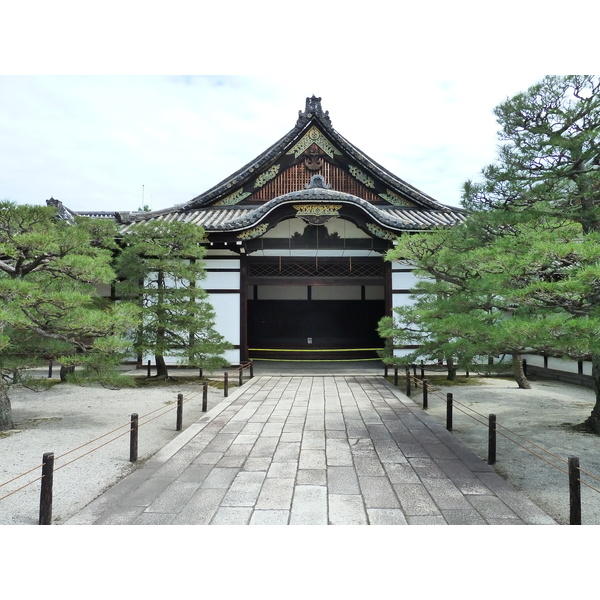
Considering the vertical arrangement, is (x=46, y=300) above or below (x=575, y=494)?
above

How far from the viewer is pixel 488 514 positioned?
3.75 m

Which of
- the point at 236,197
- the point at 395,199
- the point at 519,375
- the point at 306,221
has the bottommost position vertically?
the point at 519,375

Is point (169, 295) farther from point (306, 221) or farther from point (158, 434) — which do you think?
point (306, 221)

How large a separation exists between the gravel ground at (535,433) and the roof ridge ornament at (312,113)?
10.8 meters

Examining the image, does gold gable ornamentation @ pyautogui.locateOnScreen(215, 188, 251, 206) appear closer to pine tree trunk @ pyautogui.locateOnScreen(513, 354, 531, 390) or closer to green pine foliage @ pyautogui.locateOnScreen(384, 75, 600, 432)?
green pine foliage @ pyautogui.locateOnScreen(384, 75, 600, 432)

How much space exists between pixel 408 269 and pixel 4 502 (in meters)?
11.9

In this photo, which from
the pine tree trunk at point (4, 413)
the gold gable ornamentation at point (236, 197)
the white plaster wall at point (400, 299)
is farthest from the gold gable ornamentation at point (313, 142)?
the pine tree trunk at point (4, 413)

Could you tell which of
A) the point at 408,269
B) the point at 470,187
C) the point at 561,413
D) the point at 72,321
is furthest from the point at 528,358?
the point at 72,321

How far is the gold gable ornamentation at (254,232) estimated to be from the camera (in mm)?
12828

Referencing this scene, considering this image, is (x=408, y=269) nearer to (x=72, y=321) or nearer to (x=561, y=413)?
(x=561, y=413)

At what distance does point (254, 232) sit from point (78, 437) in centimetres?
830

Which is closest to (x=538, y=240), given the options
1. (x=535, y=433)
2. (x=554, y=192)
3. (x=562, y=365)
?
(x=554, y=192)

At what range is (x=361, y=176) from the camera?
14.6 m

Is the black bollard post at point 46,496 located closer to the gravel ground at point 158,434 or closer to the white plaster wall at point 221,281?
the gravel ground at point 158,434
